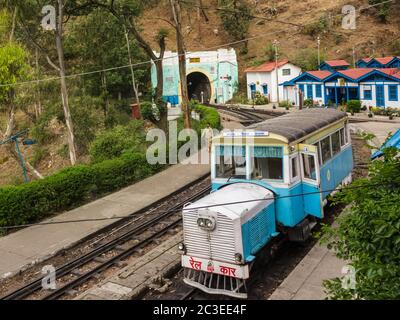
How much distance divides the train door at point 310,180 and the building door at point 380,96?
89.9 ft

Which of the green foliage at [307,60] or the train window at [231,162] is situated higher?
the green foliage at [307,60]

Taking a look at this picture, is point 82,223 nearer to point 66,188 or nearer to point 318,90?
point 66,188

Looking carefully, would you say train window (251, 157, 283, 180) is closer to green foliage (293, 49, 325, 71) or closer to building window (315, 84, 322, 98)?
building window (315, 84, 322, 98)

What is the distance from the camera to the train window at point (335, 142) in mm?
13531

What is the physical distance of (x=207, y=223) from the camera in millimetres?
8953

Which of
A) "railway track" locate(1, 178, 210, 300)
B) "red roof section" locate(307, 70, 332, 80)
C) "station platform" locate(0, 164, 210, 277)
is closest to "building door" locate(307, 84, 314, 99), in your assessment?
"red roof section" locate(307, 70, 332, 80)

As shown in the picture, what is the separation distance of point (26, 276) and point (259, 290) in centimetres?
577

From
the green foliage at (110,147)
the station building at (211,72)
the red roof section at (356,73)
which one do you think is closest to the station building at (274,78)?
the station building at (211,72)

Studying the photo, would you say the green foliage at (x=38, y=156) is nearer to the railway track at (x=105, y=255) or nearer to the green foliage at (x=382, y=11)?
the railway track at (x=105, y=255)

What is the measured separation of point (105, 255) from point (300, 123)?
6.17m

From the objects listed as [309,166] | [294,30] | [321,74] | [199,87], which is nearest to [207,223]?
[309,166]

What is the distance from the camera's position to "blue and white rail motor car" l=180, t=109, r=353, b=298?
8883 mm
